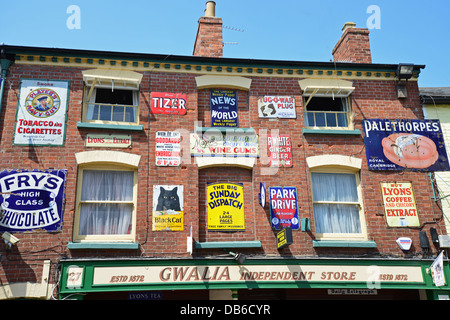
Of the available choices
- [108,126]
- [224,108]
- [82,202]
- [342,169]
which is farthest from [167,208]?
[342,169]

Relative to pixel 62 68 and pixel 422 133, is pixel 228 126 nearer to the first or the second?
pixel 62 68

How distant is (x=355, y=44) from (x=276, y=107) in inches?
144

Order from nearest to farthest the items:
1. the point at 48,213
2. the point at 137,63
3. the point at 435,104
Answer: the point at 48,213 < the point at 137,63 < the point at 435,104

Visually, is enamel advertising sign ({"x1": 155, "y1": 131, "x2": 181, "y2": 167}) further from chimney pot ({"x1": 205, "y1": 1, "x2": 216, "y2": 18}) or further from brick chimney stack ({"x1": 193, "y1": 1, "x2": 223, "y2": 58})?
chimney pot ({"x1": 205, "y1": 1, "x2": 216, "y2": 18})

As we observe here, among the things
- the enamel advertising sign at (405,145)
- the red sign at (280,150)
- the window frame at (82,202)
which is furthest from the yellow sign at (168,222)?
the enamel advertising sign at (405,145)

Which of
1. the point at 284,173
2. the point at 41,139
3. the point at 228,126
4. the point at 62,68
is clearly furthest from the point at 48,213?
the point at 284,173

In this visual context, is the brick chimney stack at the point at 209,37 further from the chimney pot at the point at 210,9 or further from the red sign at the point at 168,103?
the red sign at the point at 168,103

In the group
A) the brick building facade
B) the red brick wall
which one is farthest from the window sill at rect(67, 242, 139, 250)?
the red brick wall

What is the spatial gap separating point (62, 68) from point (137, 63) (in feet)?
6.51

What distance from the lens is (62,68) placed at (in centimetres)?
1198

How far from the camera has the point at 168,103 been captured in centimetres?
1216

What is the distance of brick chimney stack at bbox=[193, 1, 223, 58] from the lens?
525 inches

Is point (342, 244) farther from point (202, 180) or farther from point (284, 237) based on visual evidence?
point (202, 180)

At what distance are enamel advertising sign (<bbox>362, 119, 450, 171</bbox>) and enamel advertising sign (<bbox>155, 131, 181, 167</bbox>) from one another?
17.1ft
